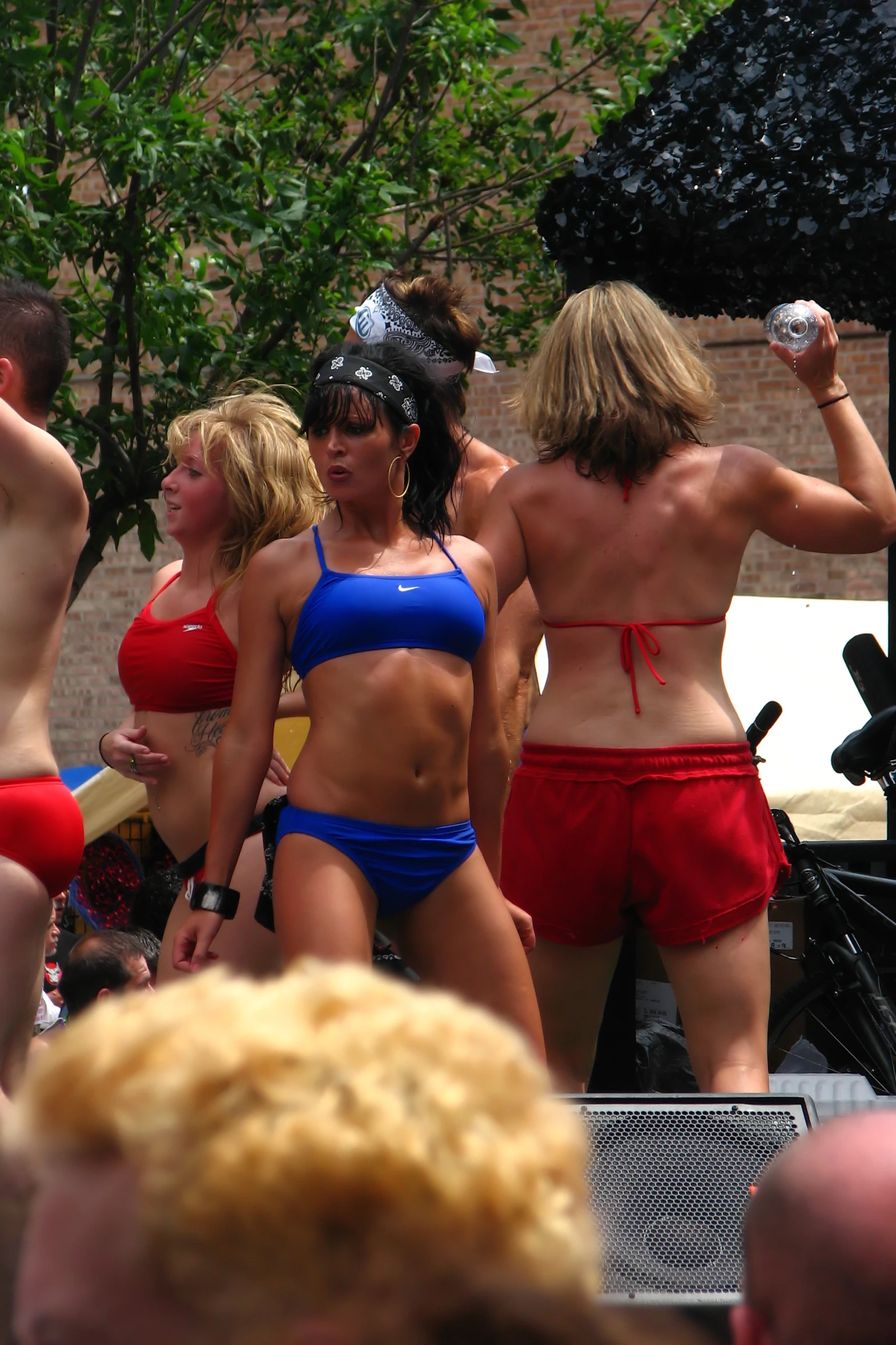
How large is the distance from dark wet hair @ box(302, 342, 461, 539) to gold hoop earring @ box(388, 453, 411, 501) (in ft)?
0.07

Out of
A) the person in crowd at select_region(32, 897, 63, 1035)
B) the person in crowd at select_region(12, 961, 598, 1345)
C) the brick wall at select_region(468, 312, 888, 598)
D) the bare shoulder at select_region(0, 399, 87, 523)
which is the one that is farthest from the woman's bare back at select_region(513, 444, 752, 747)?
the brick wall at select_region(468, 312, 888, 598)

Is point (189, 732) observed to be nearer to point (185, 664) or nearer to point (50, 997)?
point (185, 664)

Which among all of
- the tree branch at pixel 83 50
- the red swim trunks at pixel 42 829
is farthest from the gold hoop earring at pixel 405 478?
the tree branch at pixel 83 50

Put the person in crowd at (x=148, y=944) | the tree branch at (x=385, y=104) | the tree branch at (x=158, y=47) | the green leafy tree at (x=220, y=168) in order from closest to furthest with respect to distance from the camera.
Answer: the person in crowd at (x=148, y=944), the green leafy tree at (x=220, y=168), the tree branch at (x=158, y=47), the tree branch at (x=385, y=104)

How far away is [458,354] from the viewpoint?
4.43 meters

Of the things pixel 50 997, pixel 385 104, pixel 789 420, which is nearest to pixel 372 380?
pixel 50 997

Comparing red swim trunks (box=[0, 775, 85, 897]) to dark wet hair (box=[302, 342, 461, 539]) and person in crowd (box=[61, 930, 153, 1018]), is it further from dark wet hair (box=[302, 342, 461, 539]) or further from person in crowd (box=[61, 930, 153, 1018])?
person in crowd (box=[61, 930, 153, 1018])

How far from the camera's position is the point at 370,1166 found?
0.74 meters

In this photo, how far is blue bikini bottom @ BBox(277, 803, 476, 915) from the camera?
9.78 feet

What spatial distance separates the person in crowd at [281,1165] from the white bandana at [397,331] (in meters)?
3.66

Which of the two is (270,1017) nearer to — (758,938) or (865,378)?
(758,938)

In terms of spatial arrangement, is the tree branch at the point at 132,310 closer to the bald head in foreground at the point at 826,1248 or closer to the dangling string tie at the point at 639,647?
the dangling string tie at the point at 639,647

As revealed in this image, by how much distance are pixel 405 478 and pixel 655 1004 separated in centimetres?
227

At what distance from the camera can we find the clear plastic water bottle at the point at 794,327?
10.7ft
